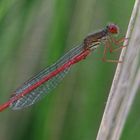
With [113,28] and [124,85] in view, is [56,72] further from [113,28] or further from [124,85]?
[124,85]

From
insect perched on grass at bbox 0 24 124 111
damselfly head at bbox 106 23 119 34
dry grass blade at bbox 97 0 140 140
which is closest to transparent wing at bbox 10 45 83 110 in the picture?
insect perched on grass at bbox 0 24 124 111

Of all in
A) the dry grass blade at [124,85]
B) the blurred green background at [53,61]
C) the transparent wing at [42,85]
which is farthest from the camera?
the transparent wing at [42,85]

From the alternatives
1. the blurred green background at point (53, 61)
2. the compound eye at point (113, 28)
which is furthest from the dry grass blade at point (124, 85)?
the compound eye at point (113, 28)

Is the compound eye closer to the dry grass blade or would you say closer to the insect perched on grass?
the insect perched on grass

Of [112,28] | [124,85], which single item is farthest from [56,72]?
[124,85]

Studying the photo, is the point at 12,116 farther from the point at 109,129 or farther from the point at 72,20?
the point at 109,129

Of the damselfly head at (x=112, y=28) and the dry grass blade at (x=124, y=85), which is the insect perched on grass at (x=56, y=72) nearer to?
the damselfly head at (x=112, y=28)
